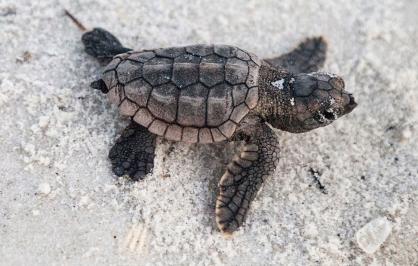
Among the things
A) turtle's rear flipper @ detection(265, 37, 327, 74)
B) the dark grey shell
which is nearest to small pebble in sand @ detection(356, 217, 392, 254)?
the dark grey shell

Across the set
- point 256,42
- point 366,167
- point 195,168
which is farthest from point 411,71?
point 195,168

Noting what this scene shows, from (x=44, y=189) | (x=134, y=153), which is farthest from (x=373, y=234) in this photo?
(x=44, y=189)

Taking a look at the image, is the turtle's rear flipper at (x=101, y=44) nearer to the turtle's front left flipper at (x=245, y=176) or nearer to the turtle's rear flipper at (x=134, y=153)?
the turtle's rear flipper at (x=134, y=153)

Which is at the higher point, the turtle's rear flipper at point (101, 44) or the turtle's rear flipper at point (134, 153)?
the turtle's rear flipper at point (101, 44)

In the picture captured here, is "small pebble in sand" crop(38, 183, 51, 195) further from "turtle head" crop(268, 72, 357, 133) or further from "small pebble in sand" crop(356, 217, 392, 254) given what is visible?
"small pebble in sand" crop(356, 217, 392, 254)

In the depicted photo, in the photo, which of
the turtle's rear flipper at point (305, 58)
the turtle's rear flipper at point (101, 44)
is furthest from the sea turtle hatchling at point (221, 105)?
the turtle's rear flipper at point (305, 58)

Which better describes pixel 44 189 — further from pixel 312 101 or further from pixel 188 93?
pixel 312 101

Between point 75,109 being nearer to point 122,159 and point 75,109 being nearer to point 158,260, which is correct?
point 122,159
